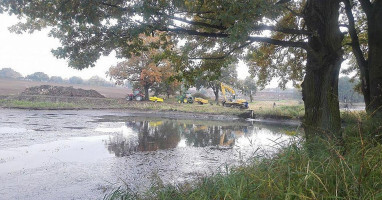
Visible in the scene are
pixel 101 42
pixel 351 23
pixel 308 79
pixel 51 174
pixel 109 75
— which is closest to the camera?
pixel 51 174

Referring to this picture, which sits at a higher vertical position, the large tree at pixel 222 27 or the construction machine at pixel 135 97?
the large tree at pixel 222 27

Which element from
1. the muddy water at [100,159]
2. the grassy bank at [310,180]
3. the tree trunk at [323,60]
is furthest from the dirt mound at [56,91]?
the grassy bank at [310,180]

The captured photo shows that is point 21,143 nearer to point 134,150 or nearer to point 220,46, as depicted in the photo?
point 134,150

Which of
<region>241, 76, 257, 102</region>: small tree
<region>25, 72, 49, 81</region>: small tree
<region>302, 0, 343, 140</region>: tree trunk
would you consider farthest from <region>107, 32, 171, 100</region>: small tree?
<region>25, 72, 49, 81</region>: small tree

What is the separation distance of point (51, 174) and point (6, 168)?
127 cm

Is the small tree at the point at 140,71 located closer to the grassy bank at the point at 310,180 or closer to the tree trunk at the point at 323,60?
the tree trunk at the point at 323,60

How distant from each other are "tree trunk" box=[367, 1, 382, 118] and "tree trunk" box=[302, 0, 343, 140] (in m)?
2.55

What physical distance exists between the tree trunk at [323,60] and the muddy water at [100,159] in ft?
3.10

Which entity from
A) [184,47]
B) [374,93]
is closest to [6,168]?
[184,47]

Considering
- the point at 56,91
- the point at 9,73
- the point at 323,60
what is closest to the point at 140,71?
the point at 56,91

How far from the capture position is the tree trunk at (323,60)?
694 cm

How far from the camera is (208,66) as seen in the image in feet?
32.9

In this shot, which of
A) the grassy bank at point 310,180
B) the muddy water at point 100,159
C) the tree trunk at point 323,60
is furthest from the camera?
the tree trunk at point 323,60

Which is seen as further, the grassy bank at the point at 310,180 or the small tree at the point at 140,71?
the small tree at the point at 140,71
